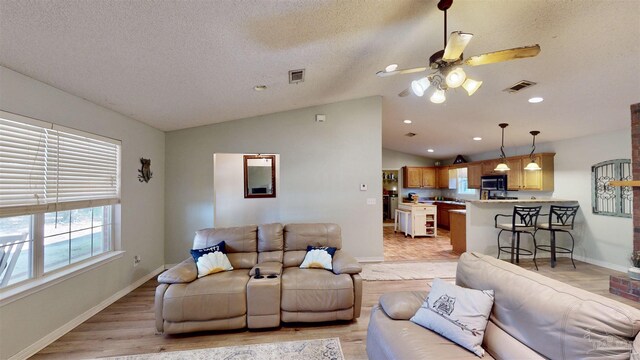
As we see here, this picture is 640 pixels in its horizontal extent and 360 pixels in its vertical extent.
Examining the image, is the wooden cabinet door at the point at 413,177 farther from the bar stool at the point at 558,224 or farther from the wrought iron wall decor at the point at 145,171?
the wrought iron wall decor at the point at 145,171

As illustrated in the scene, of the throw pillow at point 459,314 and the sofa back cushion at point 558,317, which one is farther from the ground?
the sofa back cushion at point 558,317

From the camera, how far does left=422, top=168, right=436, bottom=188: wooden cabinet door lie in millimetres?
9000

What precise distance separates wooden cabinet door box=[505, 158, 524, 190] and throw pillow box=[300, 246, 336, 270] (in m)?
5.19

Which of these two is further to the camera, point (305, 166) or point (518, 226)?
point (305, 166)

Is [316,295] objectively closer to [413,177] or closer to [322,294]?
[322,294]

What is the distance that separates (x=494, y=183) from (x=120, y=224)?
7.81 meters

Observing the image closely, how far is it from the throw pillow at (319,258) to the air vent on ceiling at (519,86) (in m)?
3.27

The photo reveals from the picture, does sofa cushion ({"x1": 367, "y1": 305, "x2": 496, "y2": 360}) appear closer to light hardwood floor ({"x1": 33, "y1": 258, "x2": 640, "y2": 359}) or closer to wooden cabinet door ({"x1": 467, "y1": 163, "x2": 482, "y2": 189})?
light hardwood floor ({"x1": 33, "y1": 258, "x2": 640, "y2": 359})

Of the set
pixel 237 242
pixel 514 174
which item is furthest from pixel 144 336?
pixel 514 174

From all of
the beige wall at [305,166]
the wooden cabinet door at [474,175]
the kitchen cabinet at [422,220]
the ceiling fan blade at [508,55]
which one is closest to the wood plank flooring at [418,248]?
the kitchen cabinet at [422,220]

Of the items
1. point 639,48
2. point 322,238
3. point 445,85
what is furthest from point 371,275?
point 639,48

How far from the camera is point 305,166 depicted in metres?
4.68

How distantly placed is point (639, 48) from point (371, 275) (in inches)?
153

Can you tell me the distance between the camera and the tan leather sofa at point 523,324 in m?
1.13
